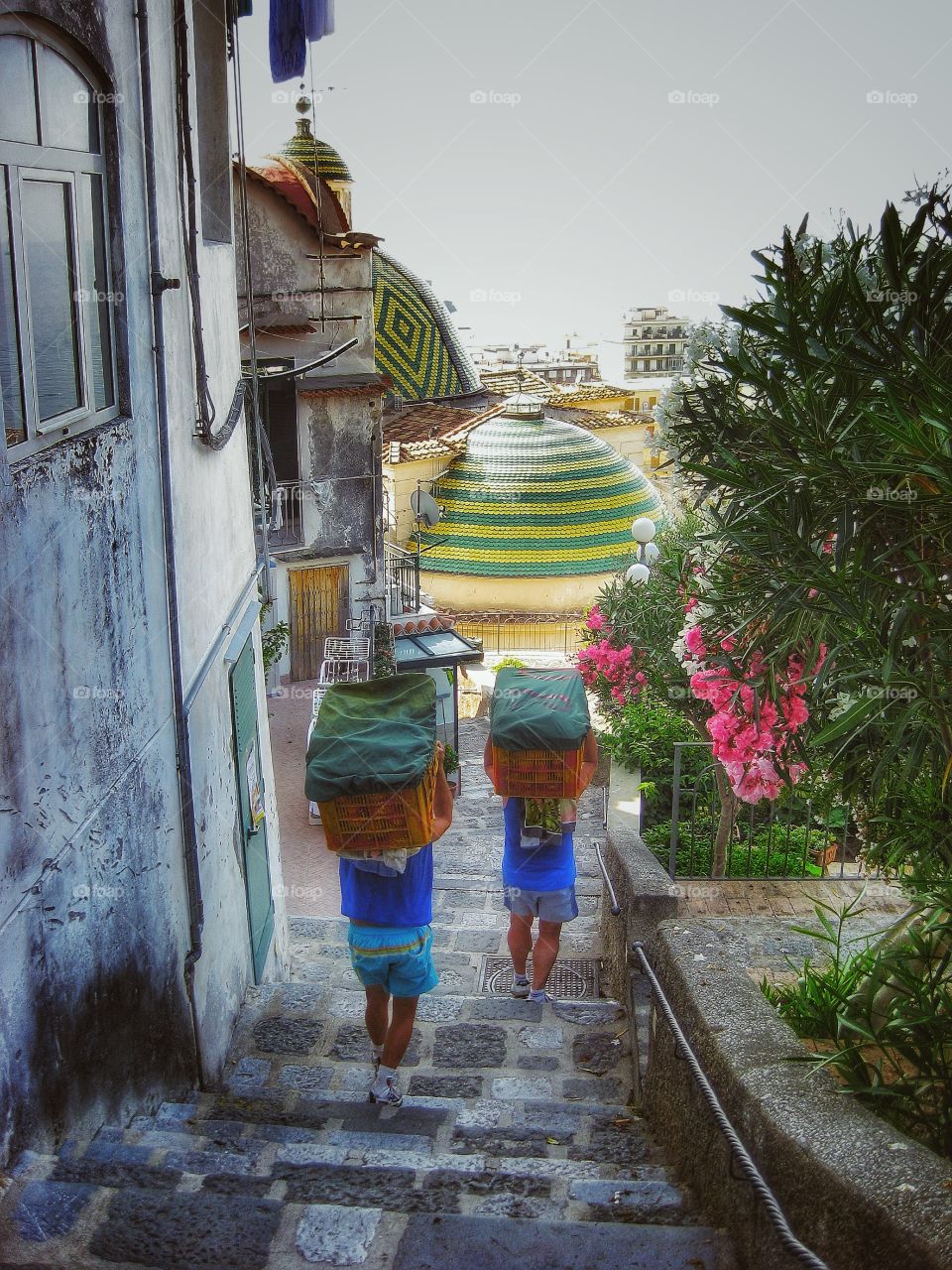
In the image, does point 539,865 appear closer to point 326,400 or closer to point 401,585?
point 326,400

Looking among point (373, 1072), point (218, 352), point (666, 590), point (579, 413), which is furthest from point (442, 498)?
point (373, 1072)

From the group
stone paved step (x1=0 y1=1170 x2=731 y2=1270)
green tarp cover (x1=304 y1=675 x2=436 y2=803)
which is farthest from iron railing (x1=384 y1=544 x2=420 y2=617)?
stone paved step (x1=0 y1=1170 x2=731 y2=1270)

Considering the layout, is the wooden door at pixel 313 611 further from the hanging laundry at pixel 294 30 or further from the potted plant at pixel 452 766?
the hanging laundry at pixel 294 30

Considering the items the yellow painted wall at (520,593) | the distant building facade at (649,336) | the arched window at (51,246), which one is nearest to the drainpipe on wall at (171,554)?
the arched window at (51,246)

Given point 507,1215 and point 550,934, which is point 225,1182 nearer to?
point 507,1215

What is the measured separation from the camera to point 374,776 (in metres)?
4.82

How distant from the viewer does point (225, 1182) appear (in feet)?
12.0

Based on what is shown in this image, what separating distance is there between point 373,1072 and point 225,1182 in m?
2.09

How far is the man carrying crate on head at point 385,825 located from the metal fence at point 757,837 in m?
2.70

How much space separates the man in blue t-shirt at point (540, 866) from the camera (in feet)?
20.2

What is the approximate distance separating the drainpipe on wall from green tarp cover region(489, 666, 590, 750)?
4.84 ft

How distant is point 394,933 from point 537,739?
1.27 metres

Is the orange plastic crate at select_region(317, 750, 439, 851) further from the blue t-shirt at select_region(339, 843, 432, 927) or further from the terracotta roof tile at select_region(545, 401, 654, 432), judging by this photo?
the terracotta roof tile at select_region(545, 401, 654, 432)

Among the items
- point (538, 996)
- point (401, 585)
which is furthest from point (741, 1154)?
point (401, 585)
